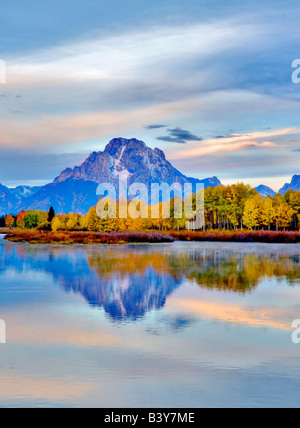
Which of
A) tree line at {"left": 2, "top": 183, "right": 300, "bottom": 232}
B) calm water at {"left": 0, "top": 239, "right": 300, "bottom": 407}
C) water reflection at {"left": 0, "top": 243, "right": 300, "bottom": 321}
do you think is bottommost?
calm water at {"left": 0, "top": 239, "right": 300, "bottom": 407}

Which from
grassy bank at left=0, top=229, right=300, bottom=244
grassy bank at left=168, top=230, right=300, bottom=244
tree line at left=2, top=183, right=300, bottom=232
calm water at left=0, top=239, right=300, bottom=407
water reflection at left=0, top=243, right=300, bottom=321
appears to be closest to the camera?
calm water at left=0, top=239, right=300, bottom=407

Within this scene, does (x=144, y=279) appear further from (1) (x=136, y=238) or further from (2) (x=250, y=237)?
(2) (x=250, y=237)

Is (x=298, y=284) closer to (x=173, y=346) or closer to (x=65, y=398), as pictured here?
(x=173, y=346)

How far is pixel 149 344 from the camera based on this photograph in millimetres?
9570

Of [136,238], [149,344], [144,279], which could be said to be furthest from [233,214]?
[149,344]

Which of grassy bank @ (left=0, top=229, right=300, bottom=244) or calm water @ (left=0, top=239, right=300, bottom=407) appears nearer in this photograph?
calm water @ (left=0, top=239, right=300, bottom=407)

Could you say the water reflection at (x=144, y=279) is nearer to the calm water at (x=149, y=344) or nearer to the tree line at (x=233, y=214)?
the calm water at (x=149, y=344)

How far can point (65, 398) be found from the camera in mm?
6867

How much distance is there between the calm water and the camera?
7012mm

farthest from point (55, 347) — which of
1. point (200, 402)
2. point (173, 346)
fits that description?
point (200, 402)

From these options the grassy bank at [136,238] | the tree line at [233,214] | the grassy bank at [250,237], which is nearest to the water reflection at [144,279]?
the grassy bank at [136,238]

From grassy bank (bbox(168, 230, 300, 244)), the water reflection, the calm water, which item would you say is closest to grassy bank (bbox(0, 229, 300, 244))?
grassy bank (bbox(168, 230, 300, 244))

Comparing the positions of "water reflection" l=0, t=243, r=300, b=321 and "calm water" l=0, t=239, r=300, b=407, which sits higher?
"water reflection" l=0, t=243, r=300, b=321

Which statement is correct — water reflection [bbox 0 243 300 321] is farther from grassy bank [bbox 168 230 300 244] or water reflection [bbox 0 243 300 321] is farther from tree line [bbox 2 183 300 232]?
tree line [bbox 2 183 300 232]
